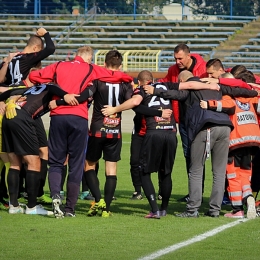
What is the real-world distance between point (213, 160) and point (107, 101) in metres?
1.44

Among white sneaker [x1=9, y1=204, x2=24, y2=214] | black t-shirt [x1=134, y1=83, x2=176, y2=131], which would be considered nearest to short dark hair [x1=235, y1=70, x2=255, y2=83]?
black t-shirt [x1=134, y1=83, x2=176, y2=131]

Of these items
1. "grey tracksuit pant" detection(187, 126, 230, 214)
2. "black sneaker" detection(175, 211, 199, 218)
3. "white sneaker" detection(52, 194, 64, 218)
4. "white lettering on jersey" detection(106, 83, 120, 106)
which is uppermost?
"white lettering on jersey" detection(106, 83, 120, 106)

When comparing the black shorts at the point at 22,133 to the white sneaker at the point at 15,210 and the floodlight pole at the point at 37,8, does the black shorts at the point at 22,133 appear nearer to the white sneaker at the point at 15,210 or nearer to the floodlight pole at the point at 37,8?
the white sneaker at the point at 15,210

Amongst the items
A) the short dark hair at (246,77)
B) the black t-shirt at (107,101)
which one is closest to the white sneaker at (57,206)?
the black t-shirt at (107,101)

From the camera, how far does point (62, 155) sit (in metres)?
9.10

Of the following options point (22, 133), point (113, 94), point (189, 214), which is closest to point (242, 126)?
point (189, 214)

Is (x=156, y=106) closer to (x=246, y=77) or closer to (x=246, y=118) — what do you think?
(x=246, y=118)

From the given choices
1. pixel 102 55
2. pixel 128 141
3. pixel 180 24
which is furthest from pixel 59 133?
pixel 180 24

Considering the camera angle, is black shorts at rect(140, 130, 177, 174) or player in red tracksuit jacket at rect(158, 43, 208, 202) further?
player in red tracksuit jacket at rect(158, 43, 208, 202)

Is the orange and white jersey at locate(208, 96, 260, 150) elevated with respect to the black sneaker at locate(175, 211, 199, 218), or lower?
elevated

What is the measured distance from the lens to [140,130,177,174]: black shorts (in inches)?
359

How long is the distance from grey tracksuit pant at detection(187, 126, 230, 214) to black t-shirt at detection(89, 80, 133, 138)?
96 centimetres

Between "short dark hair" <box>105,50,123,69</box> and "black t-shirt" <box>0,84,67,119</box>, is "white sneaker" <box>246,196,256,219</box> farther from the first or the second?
"black t-shirt" <box>0,84,67,119</box>

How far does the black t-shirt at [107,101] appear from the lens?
361 inches
